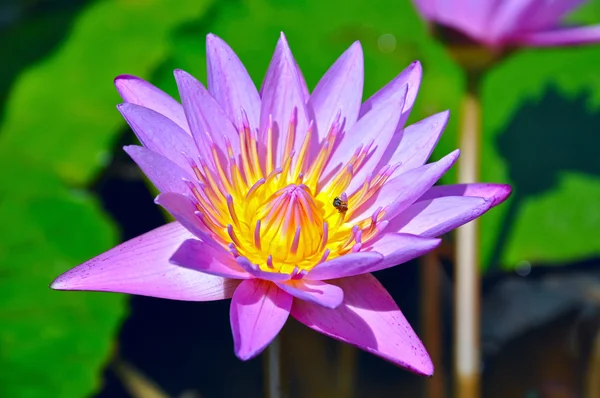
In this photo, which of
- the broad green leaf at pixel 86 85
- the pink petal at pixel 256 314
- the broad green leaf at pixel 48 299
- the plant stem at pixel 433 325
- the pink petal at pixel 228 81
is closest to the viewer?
the pink petal at pixel 256 314

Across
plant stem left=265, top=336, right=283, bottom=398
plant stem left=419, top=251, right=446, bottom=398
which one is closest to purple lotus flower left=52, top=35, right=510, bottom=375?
plant stem left=265, top=336, right=283, bottom=398

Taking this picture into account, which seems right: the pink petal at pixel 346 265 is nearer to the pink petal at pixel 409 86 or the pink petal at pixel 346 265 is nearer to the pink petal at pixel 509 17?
the pink petal at pixel 409 86

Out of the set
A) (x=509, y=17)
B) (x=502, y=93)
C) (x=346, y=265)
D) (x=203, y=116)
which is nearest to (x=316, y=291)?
(x=346, y=265)

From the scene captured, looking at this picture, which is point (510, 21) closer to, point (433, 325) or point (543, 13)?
point (543, 13)

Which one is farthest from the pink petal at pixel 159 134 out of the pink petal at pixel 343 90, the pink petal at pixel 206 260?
the pink petal at pixel 343 90

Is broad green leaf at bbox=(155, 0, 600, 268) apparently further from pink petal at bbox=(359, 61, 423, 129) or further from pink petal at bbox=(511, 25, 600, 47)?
pink petal at bbox=(359, 61, 423, 129)

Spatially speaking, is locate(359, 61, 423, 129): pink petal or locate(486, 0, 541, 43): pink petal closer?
locate(359, 61, 423, 129): pink petal
